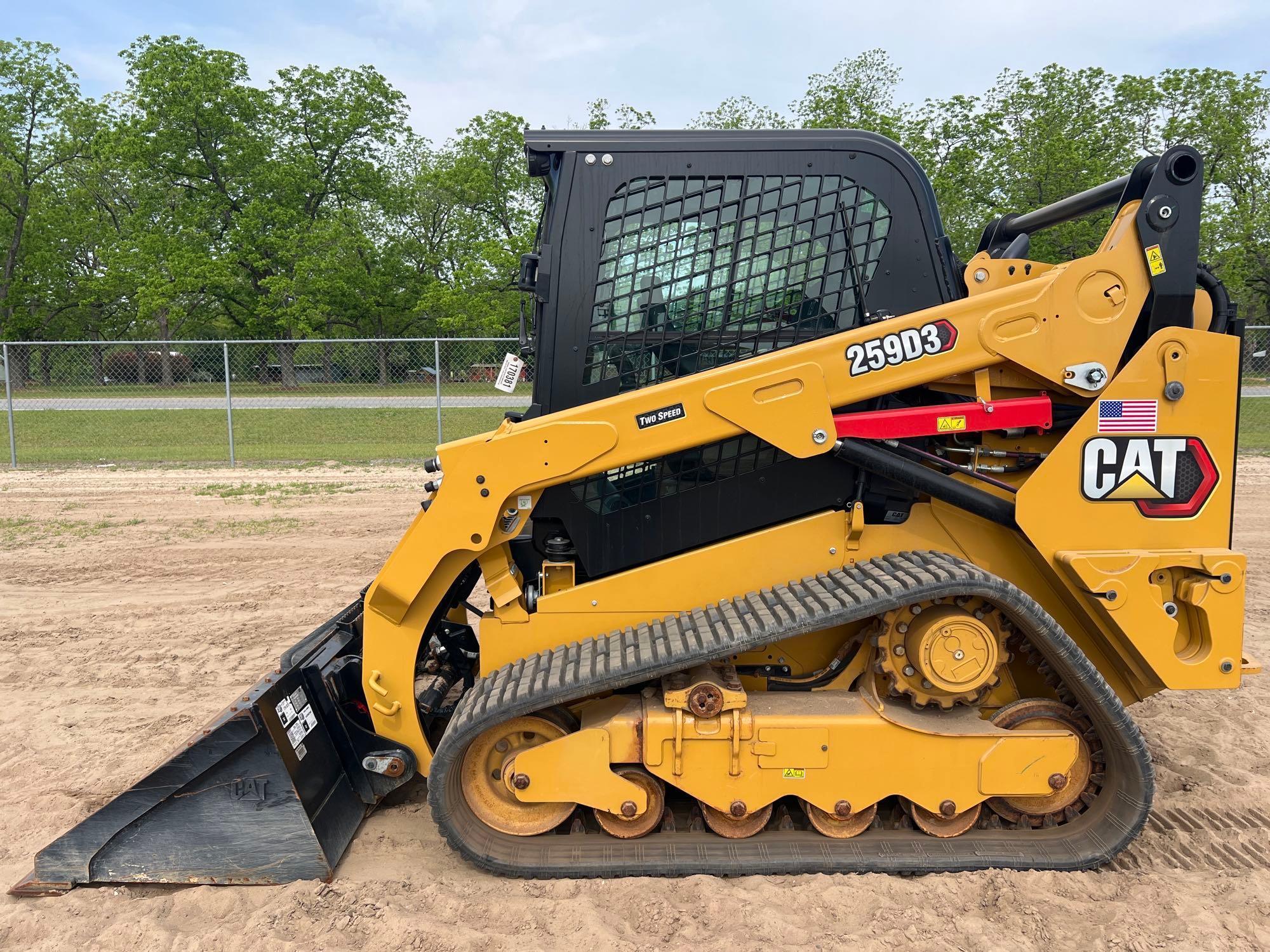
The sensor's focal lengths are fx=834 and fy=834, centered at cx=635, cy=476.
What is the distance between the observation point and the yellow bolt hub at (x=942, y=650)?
3012 mm

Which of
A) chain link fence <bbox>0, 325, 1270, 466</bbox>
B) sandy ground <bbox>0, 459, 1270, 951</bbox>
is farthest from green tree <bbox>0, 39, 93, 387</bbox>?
sandy ground <bbox>0, 459, 1270, 951</bbox>

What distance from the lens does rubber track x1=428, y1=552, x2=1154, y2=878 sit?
114 inches

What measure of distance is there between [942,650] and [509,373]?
2.20 meters

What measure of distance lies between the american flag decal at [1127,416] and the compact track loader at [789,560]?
0.04ft

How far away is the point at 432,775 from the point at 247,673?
2702 millimetres

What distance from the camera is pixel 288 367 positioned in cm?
1636

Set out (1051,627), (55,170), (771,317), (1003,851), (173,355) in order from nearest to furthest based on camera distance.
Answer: (1051,627) → (1003,851) → (771,317) → (173,355) → (55,170)

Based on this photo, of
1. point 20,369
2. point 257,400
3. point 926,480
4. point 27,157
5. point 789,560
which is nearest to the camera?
point 926,480

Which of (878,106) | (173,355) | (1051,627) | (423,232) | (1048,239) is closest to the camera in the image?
(1051,627)

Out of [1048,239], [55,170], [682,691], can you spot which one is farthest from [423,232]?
[682,691]

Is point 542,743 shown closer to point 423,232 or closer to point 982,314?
point 982,314

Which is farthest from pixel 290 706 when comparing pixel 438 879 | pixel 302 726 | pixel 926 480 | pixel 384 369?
pixel 384 369

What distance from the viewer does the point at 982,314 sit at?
3010mm

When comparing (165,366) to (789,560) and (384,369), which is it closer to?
(384,369)
